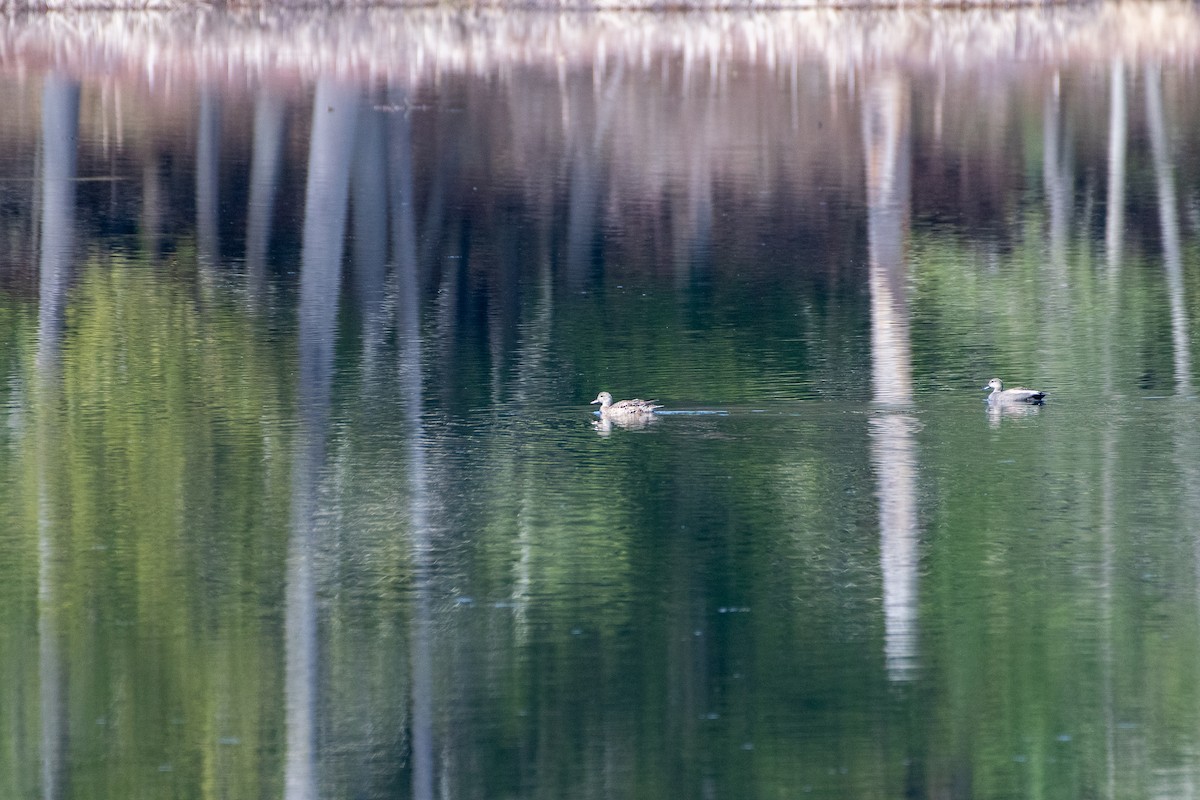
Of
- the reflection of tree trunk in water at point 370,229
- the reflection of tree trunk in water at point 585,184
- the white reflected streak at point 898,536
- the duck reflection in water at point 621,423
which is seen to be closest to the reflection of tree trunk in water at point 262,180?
the reflection of tree trunk in water at point 370,229

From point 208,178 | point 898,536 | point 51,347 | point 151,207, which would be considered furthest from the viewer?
point 208,178

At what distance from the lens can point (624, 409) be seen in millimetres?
16047

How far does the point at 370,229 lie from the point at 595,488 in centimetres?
1315

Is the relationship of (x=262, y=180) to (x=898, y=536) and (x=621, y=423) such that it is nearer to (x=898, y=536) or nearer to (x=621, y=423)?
(x=621, y=423)

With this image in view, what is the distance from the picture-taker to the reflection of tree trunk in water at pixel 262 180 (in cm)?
2425

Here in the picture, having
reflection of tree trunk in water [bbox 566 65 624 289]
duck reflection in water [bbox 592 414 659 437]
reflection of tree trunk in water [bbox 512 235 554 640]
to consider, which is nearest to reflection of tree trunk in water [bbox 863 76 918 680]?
duck reflection in water [bbox 592 414 659 437]

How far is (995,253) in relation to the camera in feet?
81.1

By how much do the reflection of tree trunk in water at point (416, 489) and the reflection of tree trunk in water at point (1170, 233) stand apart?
570 centimetres

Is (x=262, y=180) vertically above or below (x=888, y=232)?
above

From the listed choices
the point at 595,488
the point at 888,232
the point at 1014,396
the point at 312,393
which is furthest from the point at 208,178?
the point at 595,488

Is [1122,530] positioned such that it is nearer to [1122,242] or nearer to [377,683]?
[377,683]

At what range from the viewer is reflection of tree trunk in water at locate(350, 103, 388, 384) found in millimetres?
20312

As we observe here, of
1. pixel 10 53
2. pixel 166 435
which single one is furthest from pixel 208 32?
pixel 166 435

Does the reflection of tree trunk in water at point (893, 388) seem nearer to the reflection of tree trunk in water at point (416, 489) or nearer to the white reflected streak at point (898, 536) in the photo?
the white reflected streak at point (898, 536)
